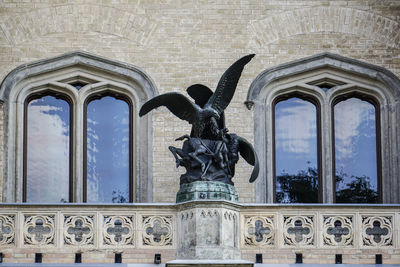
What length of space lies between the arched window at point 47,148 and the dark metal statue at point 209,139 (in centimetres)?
367

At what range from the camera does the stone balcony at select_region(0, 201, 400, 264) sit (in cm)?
1698

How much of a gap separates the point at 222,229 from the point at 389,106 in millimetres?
5764

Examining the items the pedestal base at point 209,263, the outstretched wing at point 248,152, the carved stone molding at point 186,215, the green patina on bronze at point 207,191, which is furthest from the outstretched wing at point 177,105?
the pedestal base at point 209,263

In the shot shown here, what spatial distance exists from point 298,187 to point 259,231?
316 centimetres

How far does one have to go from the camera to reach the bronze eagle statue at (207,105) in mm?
17016

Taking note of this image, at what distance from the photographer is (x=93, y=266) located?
17.0m

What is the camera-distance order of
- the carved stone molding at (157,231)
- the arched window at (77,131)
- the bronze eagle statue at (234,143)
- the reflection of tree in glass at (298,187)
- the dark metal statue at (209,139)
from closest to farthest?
the dark metal statue at (209,139), the carved stone molding at (157,231), the bronze eagle statue at (234,143), the arched window at (77,131), the reflection of tree in glass at (298,187)

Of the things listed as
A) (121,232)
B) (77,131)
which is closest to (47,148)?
(77,131)

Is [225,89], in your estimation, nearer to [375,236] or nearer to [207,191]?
[207,191]

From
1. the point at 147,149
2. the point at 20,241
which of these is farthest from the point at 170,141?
the point at 20,241

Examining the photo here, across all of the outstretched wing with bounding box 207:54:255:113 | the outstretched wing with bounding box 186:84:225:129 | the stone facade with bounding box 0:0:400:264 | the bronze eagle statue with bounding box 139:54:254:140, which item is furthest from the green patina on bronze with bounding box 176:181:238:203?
the stone facade with bounding box 0:0:400:264

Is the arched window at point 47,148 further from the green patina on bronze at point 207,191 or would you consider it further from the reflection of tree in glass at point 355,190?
the reflection of tree in glass at point 355,190

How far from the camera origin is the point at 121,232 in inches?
675

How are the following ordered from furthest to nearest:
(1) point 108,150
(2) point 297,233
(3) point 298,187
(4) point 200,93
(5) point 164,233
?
(1) point 108,150 → (3) point 298,187 → (4) point 200,93 → (2) point 297,233 → (5) point 164,233
